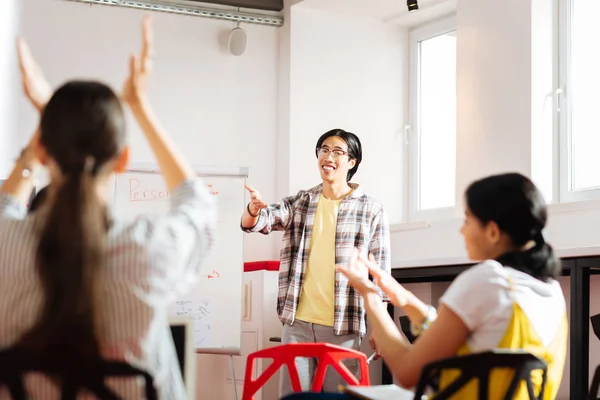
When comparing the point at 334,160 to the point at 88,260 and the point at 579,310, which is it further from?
the point at 88,260

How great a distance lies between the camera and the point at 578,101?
4.46 metres

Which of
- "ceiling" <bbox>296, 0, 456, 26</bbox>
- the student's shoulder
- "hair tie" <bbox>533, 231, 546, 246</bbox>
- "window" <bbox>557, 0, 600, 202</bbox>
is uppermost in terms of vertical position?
"ceiling" <bbox>296, 0, 456, 26</bbox>

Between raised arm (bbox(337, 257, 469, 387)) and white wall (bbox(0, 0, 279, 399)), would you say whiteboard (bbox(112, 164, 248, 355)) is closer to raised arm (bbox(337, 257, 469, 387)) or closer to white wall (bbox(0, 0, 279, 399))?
white wall (bbox(0, 0, 279, 399))

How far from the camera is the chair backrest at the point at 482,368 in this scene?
1652mm

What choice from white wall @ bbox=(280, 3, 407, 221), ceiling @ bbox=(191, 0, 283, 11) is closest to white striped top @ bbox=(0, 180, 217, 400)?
white wall @ bbox=(280, 3, 407, 221)

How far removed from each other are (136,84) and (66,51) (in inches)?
157

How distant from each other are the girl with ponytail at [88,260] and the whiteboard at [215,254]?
3.21m

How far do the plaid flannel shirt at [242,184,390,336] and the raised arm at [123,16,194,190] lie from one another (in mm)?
2224

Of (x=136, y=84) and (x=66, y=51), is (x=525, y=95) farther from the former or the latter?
(x=136, y=84)

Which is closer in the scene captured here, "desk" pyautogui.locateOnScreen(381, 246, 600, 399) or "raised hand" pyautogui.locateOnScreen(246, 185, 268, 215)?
"desk" pyautogui.locateOnScreen(381, 246, 600, 399)

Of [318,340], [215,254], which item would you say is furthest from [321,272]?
[215,254]

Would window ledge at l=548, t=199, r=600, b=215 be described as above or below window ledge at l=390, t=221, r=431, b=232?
above

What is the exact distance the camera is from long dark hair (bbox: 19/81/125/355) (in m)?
1.32

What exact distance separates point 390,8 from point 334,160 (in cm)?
203
